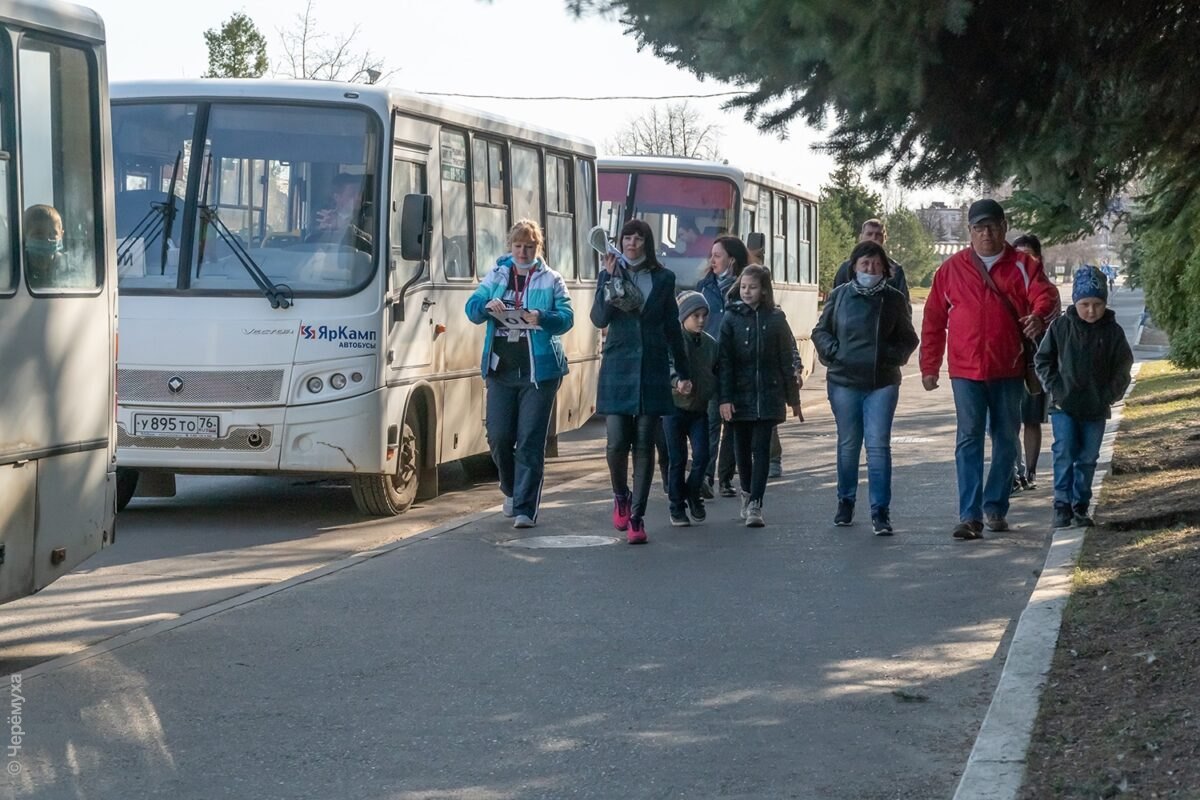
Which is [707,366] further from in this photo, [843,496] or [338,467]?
[338,467]

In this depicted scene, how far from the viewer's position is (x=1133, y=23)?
25.8 ft

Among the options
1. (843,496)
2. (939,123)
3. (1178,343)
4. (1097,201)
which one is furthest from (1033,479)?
(1178,343)

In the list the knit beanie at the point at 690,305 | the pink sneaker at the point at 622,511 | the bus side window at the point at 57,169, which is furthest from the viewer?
the knit beanie at the point at 690,305

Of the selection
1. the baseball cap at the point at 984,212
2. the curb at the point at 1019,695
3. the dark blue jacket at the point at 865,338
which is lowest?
the curb at the point at 1019,695

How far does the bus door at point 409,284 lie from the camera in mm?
12359

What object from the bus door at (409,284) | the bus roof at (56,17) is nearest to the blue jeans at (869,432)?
the bus door at (409,284)

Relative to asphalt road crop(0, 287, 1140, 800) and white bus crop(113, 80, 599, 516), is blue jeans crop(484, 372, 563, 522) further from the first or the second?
white bus crop(113, 80, 599, 516)

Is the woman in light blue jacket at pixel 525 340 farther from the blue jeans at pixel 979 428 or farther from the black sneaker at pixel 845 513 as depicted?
the blue jeans at pixel 979 428

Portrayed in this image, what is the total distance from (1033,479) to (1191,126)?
5.74 meters

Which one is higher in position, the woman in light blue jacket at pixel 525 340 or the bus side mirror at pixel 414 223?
the bus side mirror at pixel 414 223

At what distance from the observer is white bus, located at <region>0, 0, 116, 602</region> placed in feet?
22.9

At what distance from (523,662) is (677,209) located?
642 inches

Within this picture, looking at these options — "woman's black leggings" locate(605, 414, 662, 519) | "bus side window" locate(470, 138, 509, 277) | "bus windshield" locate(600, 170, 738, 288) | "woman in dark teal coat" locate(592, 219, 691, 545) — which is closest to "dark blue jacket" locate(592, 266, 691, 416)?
"woman in dark teal coat" locate(592, 219, 691, 545)

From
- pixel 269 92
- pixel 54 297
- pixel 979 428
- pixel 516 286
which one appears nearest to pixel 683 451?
pixel 516 286
